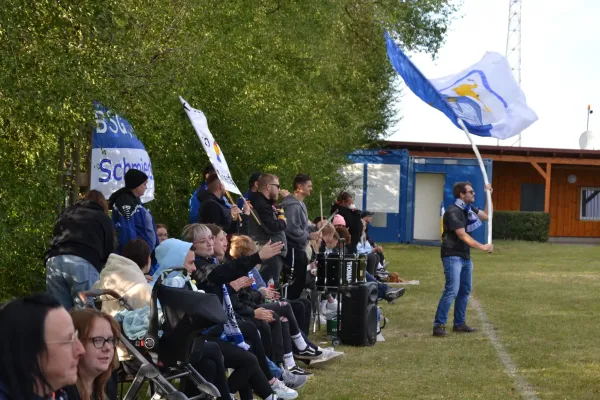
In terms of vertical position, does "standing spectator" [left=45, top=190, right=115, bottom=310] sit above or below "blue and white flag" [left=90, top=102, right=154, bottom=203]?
below

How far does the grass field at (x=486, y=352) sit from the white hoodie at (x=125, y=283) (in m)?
2.42

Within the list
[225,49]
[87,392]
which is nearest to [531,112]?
[225,49]

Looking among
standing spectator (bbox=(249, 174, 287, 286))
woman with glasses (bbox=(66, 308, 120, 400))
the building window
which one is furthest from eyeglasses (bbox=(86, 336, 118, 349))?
the building window

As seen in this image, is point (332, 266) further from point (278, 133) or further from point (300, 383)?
point (278, 133)

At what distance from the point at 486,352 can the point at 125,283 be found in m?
5.73

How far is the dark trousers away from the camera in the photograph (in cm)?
1250

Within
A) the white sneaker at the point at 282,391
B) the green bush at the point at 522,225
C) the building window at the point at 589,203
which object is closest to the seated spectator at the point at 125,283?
the white sneaker at the point at 282,391

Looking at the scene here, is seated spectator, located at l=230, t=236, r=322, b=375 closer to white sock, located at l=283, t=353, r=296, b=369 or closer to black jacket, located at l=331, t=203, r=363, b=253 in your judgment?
white sock, located at l=283, t=353, r=296, b=369

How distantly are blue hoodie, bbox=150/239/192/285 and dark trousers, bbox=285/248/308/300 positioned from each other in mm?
5334

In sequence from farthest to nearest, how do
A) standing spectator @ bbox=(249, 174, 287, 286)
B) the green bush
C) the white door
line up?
the green bush
the white door
standing spectator @ bbox=(249, 174, 287, 286)

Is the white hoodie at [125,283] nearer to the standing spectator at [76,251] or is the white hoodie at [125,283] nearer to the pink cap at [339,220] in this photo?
the standing spectator at [76,251]

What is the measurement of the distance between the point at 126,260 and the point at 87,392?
97.3 inches

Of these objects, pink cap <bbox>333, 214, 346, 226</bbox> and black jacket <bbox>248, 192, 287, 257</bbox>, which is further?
pink cap <bbox>333, 214, 346, 226</bbox>

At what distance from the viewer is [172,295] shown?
20.1 feet
